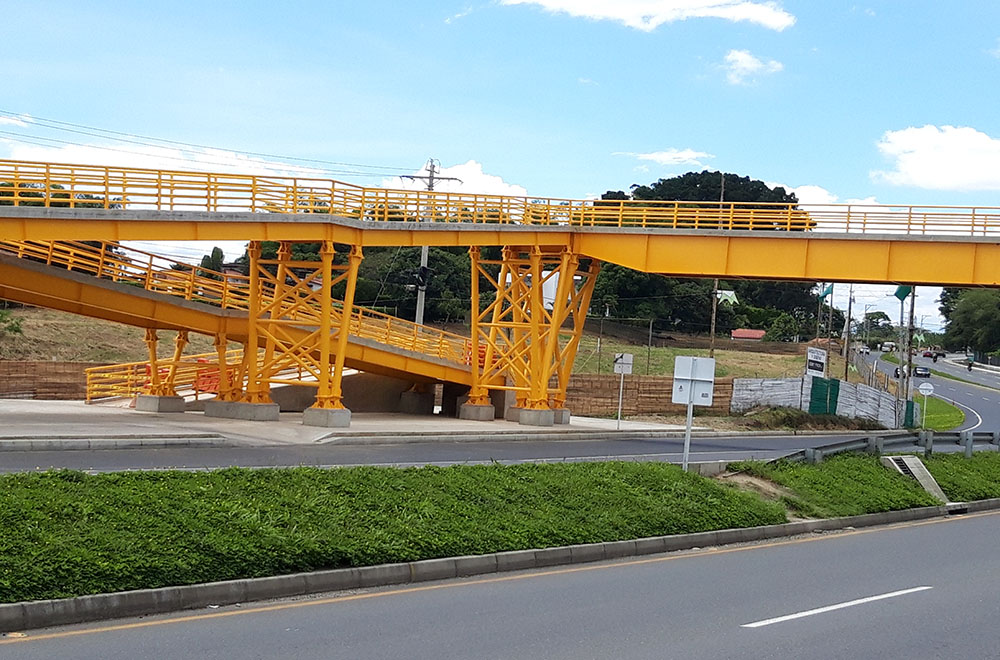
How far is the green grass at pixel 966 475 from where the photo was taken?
2419cm

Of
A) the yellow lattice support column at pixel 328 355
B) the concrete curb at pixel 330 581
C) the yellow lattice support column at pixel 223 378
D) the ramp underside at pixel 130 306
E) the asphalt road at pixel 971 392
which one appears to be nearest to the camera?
the concrete curb at pixel 330 581

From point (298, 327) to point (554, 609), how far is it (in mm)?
24633

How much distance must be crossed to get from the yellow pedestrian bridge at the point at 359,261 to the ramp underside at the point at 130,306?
2.1 inches

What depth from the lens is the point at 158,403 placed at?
35750mm

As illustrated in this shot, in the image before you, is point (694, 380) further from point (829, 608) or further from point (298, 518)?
point (298, 518)

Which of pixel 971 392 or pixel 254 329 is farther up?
pixel 254 329

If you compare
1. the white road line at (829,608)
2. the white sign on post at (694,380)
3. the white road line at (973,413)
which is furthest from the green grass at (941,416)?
the white road line at (829,608)

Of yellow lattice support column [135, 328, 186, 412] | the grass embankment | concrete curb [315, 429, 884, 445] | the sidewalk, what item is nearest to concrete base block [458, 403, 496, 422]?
the sidewalk

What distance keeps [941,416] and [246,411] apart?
163 feet

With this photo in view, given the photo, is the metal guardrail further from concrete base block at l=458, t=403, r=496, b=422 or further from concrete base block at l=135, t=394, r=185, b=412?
concrete base block at l=135, t=394, r=185, b=412

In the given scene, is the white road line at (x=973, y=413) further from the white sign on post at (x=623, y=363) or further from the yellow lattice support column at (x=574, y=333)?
the white sign on post at (x=623, y=363)

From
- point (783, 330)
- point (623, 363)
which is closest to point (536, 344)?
point (623, 363)

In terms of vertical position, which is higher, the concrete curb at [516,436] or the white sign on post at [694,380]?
the white sign on post at [694,380]

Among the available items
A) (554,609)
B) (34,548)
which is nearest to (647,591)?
(554,609)
